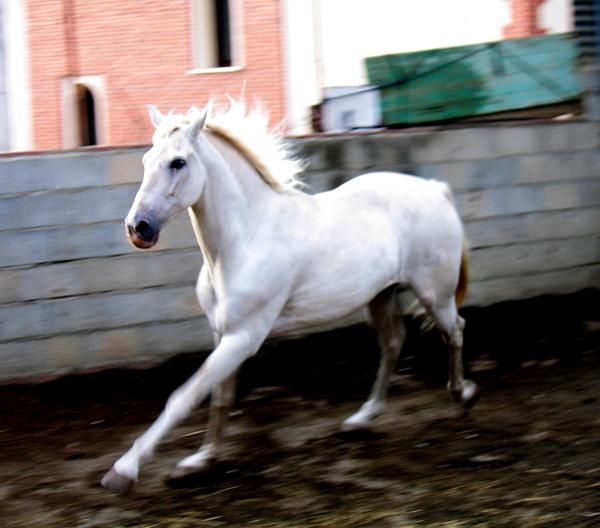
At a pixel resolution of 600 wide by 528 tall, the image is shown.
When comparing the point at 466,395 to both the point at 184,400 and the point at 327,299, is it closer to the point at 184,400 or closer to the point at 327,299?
the point at 327,299

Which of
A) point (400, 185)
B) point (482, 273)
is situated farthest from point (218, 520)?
point (482, 273)

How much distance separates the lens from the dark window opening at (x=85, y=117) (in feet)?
64.4

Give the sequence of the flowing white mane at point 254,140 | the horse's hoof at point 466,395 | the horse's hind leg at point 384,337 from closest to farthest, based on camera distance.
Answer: the flowing white mane at point 254,140, the horse's hind leg at point 384,337, the horse's hoof at point 466,395

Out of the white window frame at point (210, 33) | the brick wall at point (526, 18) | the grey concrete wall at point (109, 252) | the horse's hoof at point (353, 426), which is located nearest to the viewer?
the horse's hoof at point (353, 426)

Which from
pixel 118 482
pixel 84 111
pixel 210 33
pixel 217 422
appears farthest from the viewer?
pixel 84 111

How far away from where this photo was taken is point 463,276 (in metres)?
6.20

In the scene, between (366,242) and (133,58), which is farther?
(133,58)

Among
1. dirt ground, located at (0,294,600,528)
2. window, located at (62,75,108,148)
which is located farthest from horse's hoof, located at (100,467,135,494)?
window, located at (62,75,108,148)

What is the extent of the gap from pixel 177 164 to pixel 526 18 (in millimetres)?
9380

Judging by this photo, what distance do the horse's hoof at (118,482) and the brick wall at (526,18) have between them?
983cm

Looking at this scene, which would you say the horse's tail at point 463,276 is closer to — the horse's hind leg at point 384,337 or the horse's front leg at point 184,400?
the horse's hind leg at point 384,337

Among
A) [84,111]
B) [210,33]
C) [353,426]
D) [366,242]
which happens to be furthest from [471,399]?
[84,111]

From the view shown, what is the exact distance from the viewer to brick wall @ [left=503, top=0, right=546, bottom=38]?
13.2 meters

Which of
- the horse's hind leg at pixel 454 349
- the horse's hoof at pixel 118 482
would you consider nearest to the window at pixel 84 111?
the horse's hind leg at pixel 454 349
